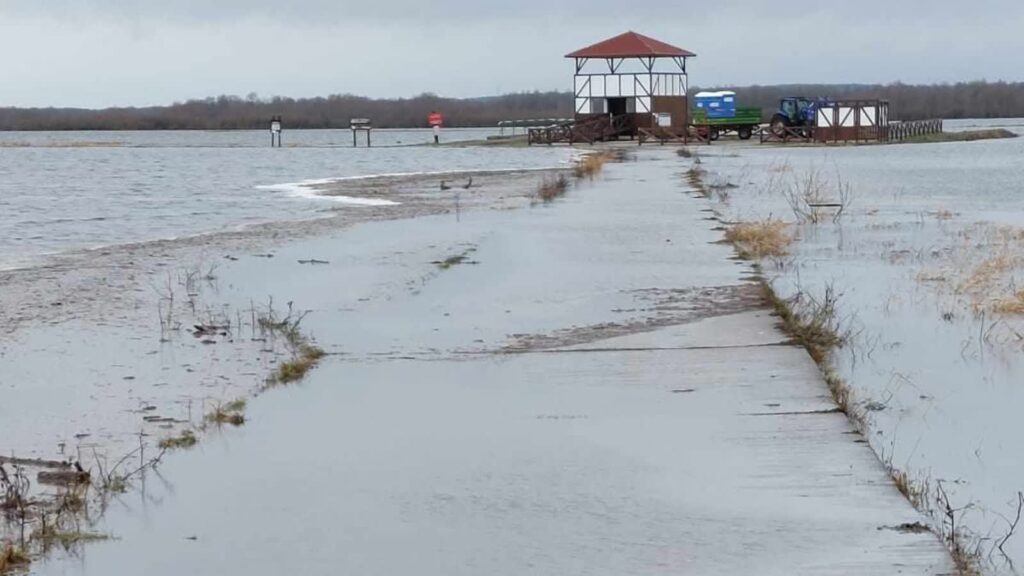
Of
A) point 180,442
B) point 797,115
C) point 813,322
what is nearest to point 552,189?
point 813,322

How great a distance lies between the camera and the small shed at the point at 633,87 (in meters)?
75.6

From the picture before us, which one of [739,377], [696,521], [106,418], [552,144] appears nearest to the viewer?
[696,521]

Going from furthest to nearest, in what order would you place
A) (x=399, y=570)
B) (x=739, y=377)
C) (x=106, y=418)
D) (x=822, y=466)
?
(x=739, y=377) < (x=106, y=418) < (x=822, y=466) < (x=399, y=570)

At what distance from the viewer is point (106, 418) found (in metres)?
9.56

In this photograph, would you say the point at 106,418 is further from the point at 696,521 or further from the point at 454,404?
the point at 696,521

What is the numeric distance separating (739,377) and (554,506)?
3.42 metres

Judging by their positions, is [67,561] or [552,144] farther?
[552,144]

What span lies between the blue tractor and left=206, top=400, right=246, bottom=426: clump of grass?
63705 millimetres

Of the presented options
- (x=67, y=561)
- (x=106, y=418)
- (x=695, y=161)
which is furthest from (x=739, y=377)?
(x=695, y=161)

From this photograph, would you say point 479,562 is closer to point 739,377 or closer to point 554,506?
point 554,506

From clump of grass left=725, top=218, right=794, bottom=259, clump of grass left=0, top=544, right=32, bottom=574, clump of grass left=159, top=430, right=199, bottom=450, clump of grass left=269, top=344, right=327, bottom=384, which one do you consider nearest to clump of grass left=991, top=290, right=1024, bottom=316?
clump of grass left=725, top=218, right=794, bottom=259

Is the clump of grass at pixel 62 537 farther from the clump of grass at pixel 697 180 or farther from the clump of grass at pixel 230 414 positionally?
the clump of grass at pixel 697 180

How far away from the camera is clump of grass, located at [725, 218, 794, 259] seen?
1850 cm

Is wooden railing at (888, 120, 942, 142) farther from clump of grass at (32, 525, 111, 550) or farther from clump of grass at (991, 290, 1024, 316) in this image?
clump of grass at (32, 525, 111, 550)
